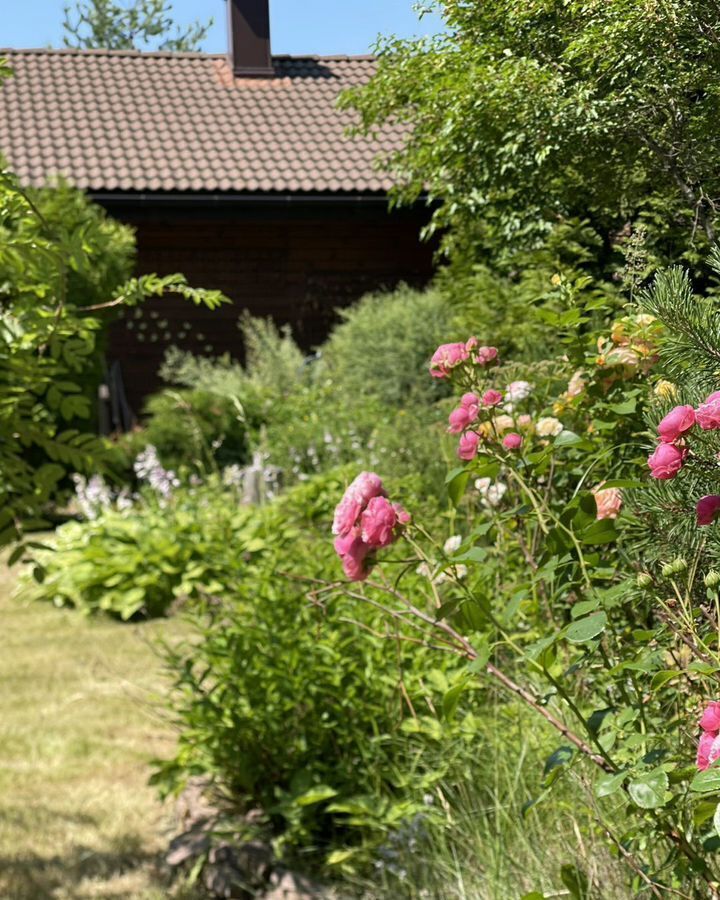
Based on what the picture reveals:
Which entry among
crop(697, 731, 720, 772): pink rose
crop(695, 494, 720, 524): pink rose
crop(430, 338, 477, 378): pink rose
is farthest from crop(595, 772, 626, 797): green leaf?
crop(430, 338, 477, 378): pink rose

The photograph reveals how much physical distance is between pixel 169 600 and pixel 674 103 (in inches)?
211

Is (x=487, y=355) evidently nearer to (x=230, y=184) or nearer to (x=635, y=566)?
(x=635, y=566)

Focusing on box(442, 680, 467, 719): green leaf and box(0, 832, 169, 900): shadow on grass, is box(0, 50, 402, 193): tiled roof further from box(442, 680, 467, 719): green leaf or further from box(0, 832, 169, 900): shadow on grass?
box(442, 680, 467, 719): green leaf

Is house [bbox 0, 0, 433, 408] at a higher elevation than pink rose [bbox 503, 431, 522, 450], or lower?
lower

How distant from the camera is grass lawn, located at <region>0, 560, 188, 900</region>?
3.77m

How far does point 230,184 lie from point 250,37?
2816 mm

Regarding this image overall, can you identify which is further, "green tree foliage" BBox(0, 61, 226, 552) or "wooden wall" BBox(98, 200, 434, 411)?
"wooden wall" BBox(98, 200, 434, 411)

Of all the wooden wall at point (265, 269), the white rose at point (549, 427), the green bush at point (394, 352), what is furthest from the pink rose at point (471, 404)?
the wooden wall at point (265, 269)

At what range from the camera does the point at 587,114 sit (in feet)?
8.80

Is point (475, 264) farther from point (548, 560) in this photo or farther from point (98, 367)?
point (98, 367)

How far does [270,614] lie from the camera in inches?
148

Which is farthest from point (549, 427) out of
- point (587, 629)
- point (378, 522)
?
point (587, 629)

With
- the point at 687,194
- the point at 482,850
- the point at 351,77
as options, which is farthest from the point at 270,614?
the point at 351,77

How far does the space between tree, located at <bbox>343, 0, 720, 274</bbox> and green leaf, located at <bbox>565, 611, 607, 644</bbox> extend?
3.53 feet
